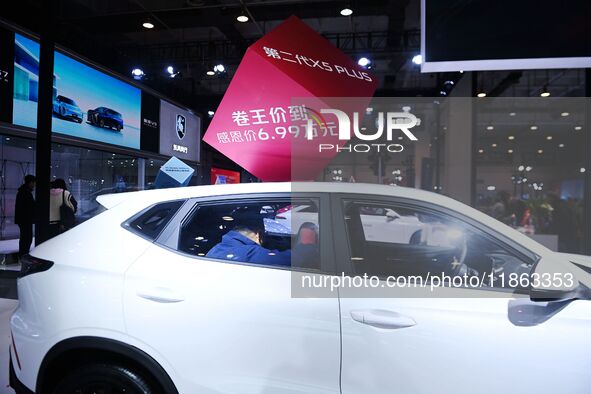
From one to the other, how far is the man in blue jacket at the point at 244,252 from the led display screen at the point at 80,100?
708 cm

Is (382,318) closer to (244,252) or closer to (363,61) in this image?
(244,252)

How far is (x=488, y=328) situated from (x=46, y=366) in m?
1.88

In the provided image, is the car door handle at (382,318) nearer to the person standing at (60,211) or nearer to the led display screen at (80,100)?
the person standing at (60,211)

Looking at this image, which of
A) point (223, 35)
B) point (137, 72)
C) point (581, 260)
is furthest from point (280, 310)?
point (137, 72)

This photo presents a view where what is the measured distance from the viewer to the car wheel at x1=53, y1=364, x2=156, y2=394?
1.71m

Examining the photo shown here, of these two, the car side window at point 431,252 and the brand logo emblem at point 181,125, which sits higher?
the brand logo emblem at point 181,125

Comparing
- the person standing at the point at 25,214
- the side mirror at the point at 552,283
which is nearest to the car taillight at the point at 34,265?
the side mirror at the point at 552,283

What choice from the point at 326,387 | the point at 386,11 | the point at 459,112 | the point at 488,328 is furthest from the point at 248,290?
the point at 459,112

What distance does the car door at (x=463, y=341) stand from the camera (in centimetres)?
144

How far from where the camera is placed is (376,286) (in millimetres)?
1605

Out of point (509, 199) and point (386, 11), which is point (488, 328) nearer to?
point (386, 11)

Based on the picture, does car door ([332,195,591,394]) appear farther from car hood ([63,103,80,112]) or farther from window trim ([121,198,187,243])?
car hood ([63,103,80,112])

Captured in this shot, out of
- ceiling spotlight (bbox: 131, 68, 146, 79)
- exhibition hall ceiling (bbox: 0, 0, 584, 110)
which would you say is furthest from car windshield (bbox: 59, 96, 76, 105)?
ceiling spotlight (bbox: 131, 68, 146, 79)

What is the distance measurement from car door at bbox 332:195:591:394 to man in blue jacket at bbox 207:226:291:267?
0.36 m
